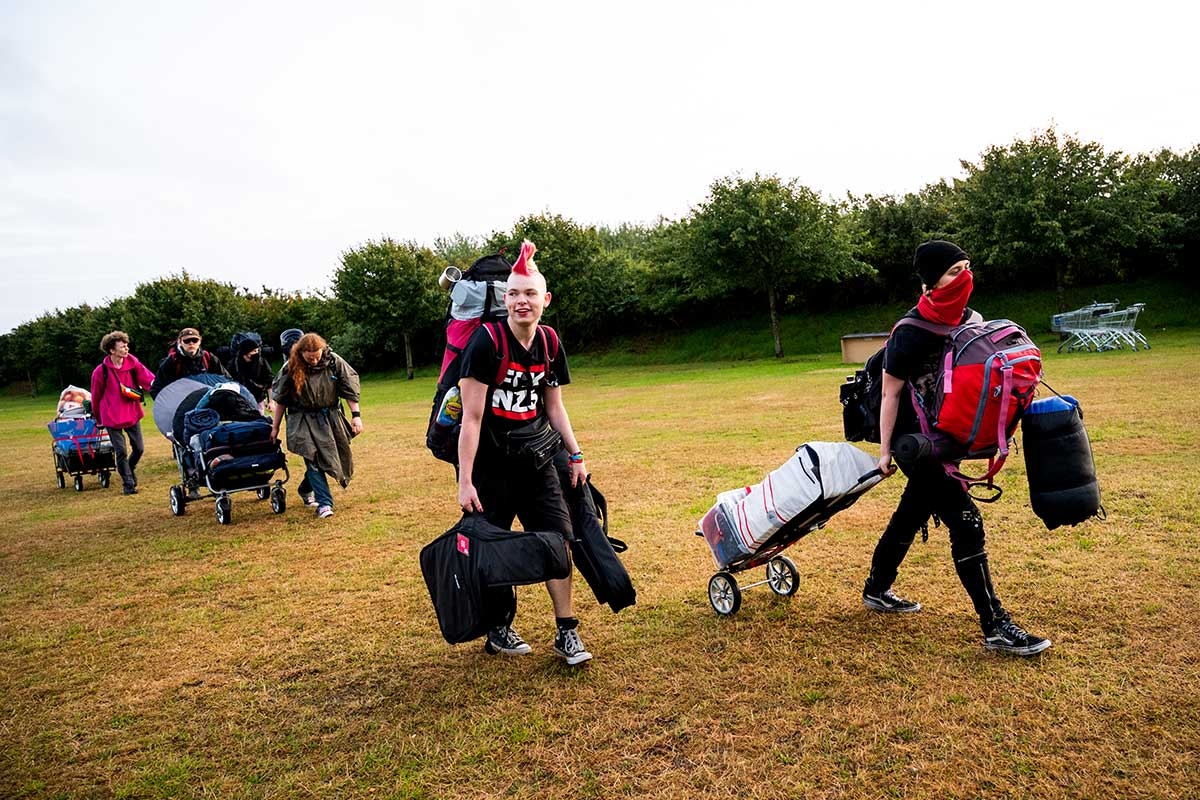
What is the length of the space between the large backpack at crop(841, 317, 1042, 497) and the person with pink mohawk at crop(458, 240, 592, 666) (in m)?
1.87

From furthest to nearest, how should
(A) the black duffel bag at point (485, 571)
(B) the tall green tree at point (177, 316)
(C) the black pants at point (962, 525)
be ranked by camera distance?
1. (B) the tall green tree at point (177, 316)
2. (C) the black pants at point (962, 525)
3. (A) the black duffel bag at point (485, 571)

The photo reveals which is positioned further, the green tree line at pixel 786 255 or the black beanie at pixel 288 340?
the green tree line at pixel 786 255

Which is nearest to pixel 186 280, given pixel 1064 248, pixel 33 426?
pixel 33 426

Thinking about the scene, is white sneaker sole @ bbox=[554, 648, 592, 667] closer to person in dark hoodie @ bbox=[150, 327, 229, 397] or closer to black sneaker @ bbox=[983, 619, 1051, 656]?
black sneaker @ bbox=[983, 619, 1051, 656]

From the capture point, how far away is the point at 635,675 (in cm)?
419

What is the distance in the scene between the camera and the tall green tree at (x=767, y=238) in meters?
32.4

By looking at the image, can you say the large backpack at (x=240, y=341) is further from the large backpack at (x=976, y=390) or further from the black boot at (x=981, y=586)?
the black boot at (x=981, y=586)

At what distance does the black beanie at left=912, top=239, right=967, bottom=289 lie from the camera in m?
3.84

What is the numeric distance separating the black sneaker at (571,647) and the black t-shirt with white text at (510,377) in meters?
1.21

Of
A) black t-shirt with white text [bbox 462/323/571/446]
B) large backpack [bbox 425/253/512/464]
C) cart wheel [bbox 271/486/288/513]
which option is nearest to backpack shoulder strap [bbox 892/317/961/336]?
black t-shirt with white text [bbox 462/323/571/446]

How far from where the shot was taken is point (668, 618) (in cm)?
498

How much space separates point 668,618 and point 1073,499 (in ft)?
8.00

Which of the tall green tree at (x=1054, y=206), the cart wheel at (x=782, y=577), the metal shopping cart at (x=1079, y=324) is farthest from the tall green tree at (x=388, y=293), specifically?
the cart wheel at (x=782, y=577)

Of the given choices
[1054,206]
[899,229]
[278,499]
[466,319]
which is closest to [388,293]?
[899,229]
